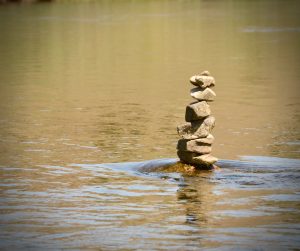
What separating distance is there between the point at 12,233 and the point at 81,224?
1.47 meters

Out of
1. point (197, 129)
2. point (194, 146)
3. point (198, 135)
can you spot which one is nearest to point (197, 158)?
point (194, 146)

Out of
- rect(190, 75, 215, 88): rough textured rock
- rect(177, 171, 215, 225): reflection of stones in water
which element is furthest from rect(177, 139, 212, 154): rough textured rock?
rect(190, 75, 215, 88): rough textured rock

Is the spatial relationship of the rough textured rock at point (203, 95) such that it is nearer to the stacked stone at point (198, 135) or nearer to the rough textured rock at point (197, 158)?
the stacked stone at point (198, 135)

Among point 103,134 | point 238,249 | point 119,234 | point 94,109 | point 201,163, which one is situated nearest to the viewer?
point 238,249

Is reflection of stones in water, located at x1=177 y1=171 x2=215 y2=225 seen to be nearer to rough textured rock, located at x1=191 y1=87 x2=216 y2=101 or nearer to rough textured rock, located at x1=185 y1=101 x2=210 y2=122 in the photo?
rough textured rock, located at x1=185 y1=101 x2=210 y2=122

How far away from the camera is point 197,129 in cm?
2741

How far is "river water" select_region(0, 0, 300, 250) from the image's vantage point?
→ 21.5 m

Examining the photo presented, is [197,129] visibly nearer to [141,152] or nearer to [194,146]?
[194,146]

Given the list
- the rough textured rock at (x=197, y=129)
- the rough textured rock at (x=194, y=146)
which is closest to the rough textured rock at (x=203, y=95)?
the rough textured rock at (x=197, y=129)

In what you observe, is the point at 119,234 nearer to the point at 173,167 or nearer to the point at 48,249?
the point at 48,249

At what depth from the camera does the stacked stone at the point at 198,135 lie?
89.1 feet

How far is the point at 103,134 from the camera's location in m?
36.0

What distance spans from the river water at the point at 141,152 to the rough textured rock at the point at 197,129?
96 cm

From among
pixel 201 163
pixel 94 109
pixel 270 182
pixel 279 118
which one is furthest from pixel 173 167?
pixel 94 109
